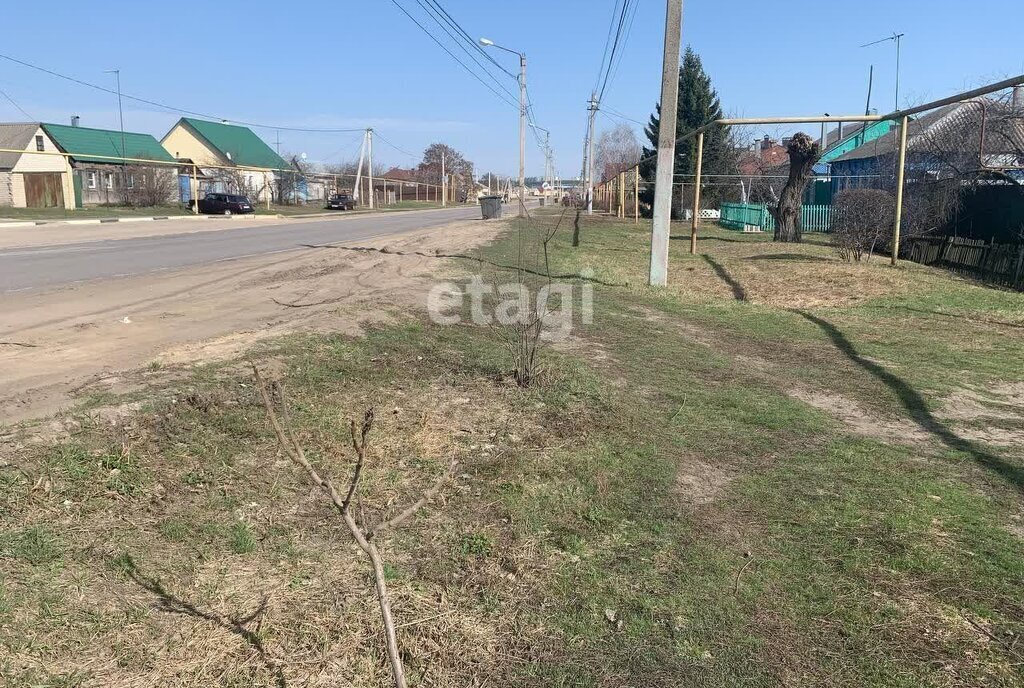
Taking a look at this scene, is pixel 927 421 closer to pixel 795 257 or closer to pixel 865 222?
pixel 795 257

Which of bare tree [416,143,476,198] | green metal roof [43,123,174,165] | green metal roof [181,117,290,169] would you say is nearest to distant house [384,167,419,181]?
bare tree [416,143,476,198]

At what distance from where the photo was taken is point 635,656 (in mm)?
2711

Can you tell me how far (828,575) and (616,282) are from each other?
32.5 ft

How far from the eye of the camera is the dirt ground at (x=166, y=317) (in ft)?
17.4

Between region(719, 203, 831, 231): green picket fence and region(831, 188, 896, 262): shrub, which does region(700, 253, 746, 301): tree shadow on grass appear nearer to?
region(831, 188, 896, 262): shrub

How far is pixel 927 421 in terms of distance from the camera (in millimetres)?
5473

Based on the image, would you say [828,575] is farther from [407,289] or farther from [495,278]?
[495,278]

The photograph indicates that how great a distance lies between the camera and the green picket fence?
27.3 m

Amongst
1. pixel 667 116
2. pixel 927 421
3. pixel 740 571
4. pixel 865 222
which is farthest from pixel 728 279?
pixel 740 571

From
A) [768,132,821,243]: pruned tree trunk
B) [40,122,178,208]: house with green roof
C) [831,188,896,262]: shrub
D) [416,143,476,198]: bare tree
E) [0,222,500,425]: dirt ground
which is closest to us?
[0,222,500,425]: dirt ground

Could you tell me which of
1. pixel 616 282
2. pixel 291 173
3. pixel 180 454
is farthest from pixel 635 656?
pixel 291 173

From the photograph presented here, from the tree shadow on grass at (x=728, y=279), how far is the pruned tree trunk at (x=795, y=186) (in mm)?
6198

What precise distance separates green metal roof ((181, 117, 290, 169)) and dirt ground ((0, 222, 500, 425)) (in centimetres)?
5836

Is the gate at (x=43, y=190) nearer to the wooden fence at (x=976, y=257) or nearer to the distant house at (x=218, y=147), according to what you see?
the distant house at (x=218, y=147)
